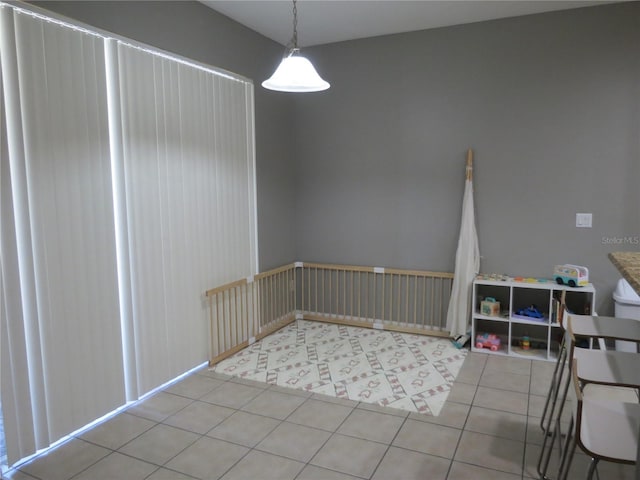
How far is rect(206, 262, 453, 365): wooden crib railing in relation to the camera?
388 cm

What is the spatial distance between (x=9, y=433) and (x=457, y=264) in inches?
130

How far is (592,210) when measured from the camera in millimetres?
3668

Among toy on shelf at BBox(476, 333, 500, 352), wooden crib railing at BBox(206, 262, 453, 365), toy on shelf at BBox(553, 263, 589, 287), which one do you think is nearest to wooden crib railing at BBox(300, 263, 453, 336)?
wooden crib railing at BBox(206, 262, 453, 365)

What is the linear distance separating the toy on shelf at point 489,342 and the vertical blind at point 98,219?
2249 mm

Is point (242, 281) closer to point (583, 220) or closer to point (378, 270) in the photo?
point (378, 270)

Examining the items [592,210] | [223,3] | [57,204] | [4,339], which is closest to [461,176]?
[592,210]

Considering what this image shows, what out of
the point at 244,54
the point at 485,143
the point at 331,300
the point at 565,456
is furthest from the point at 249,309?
the point at 565,456

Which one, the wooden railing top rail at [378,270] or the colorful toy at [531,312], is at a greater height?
the wooden railing top rail at [378,270]

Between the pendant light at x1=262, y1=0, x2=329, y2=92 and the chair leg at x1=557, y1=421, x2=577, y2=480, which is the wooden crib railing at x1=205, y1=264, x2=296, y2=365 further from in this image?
the chair leg at x1=557, y1=421, x2=577, y2=480

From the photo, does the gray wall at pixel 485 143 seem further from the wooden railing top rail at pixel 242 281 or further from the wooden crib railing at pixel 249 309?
the wooden crib railing at pixel 249 309

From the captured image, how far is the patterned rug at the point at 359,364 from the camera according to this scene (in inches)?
122


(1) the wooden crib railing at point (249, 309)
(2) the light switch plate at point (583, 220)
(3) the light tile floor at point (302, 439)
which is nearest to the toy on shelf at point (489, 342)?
(3) the light tile floor at point (302, 439)

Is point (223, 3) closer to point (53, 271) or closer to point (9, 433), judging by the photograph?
point (53, 271)

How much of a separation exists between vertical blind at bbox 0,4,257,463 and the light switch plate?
9.43ft
